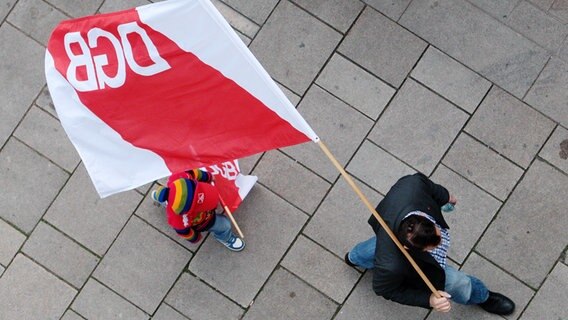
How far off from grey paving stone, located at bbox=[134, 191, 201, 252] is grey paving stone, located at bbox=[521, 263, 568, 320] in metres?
2.83

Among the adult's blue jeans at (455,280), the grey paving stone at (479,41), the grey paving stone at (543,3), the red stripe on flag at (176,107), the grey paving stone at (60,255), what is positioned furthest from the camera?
the grey paving stone at (543,3)

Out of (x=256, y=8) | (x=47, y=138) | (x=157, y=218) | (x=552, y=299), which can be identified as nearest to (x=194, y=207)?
(x=157, y=218)

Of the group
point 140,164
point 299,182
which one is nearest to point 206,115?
point 140,164

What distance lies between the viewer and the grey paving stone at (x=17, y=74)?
6.26m

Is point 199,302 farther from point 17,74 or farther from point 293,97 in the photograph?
point 17,74

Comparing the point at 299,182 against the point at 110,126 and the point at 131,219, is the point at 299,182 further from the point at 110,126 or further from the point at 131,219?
the point at 110,126

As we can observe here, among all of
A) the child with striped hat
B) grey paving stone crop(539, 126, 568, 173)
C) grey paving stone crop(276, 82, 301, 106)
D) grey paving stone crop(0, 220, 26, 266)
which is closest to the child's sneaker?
the child with striped hat

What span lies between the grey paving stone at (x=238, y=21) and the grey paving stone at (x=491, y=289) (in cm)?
273

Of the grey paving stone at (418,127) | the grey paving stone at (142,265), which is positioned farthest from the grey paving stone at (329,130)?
the grey paving stone at (142,265)

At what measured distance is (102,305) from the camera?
235 inches

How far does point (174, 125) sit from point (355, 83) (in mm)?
2289

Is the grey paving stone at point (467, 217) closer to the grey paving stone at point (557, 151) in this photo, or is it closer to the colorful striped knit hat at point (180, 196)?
the grey paving stone at point (557, 151)

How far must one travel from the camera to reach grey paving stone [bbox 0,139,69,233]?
20.1ft

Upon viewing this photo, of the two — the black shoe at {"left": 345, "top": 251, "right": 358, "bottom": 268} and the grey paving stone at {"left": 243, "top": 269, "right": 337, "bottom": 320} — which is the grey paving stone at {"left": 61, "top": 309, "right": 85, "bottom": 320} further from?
the black shoe at {"left": 345, "top": 251, "right": 358, "bottom": 268}
